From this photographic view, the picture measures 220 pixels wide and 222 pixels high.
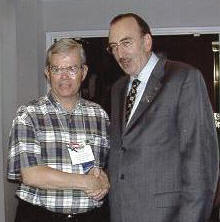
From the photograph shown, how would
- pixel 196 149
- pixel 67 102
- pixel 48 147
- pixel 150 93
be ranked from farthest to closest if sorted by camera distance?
pixel 67 102 < pixel 48 147 < pixel 150 93 < pixel 196 149

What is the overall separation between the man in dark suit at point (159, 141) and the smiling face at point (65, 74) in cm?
18

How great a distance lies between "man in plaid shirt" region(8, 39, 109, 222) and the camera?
1685 millimetres

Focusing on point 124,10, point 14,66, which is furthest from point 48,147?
point 124,10

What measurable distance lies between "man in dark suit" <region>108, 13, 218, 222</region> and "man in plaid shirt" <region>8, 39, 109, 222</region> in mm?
109

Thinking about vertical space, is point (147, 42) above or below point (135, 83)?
above

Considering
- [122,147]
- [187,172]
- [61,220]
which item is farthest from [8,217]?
[187,172]

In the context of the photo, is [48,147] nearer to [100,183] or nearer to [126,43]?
Result: [100,183]

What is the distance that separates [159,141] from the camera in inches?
61.4

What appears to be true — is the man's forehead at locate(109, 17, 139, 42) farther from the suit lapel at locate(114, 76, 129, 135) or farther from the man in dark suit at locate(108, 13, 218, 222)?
the suit lapel at locate(114, 76, 129, 135)

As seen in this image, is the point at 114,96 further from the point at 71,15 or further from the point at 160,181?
the point at 71,15

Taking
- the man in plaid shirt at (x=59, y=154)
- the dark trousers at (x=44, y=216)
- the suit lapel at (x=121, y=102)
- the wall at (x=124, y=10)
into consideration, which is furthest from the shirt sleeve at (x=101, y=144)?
the wall at (x=124, y=10)

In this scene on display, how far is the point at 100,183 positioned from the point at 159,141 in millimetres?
364

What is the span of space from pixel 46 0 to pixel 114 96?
2951 millimetres

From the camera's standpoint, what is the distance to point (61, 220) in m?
1.74
